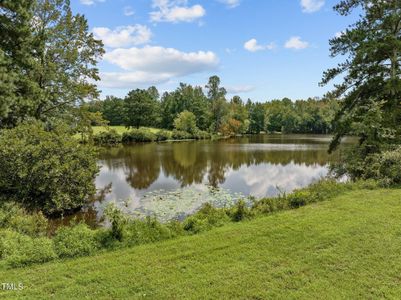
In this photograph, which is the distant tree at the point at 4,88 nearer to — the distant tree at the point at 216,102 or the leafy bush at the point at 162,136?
the leafy bush at the point at 162,136

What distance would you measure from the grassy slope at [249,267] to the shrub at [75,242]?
14.5 inches

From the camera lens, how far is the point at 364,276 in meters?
4.65

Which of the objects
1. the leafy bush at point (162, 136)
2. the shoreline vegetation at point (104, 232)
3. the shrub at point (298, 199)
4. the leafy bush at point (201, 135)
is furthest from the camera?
the leafy bush at point (201, 135)

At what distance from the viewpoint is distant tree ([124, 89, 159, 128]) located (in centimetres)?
6100

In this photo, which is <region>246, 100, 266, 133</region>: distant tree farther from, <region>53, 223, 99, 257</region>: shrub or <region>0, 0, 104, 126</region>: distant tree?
<region>53, 223, 99, 257</region>: shrub

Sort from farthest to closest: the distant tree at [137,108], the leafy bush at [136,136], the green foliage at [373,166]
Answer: the distant tree at [137,108]
the leafy bush at [136,136]
the green foliage at [373,166]

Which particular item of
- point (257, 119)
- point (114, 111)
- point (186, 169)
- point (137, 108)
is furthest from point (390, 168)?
point (257, 119)

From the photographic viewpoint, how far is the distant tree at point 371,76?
12.4 metres

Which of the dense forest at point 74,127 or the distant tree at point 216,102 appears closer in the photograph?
the dense forest at point 74,127

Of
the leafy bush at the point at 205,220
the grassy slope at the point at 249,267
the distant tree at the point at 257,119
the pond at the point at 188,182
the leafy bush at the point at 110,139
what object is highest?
the distant tree at the point at 257,119

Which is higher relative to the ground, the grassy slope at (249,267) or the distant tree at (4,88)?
the distant tree at (4,88)

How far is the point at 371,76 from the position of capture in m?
14.4

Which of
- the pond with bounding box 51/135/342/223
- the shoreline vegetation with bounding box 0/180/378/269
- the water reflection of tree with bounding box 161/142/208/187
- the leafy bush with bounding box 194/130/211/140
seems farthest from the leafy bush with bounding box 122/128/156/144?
the shoreline vegetation with bounding box 0/180/378/269

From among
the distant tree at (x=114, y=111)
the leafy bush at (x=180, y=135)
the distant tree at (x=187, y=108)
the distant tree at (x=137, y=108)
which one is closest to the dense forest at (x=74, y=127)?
the leafy bush at (x=180, y=135)
